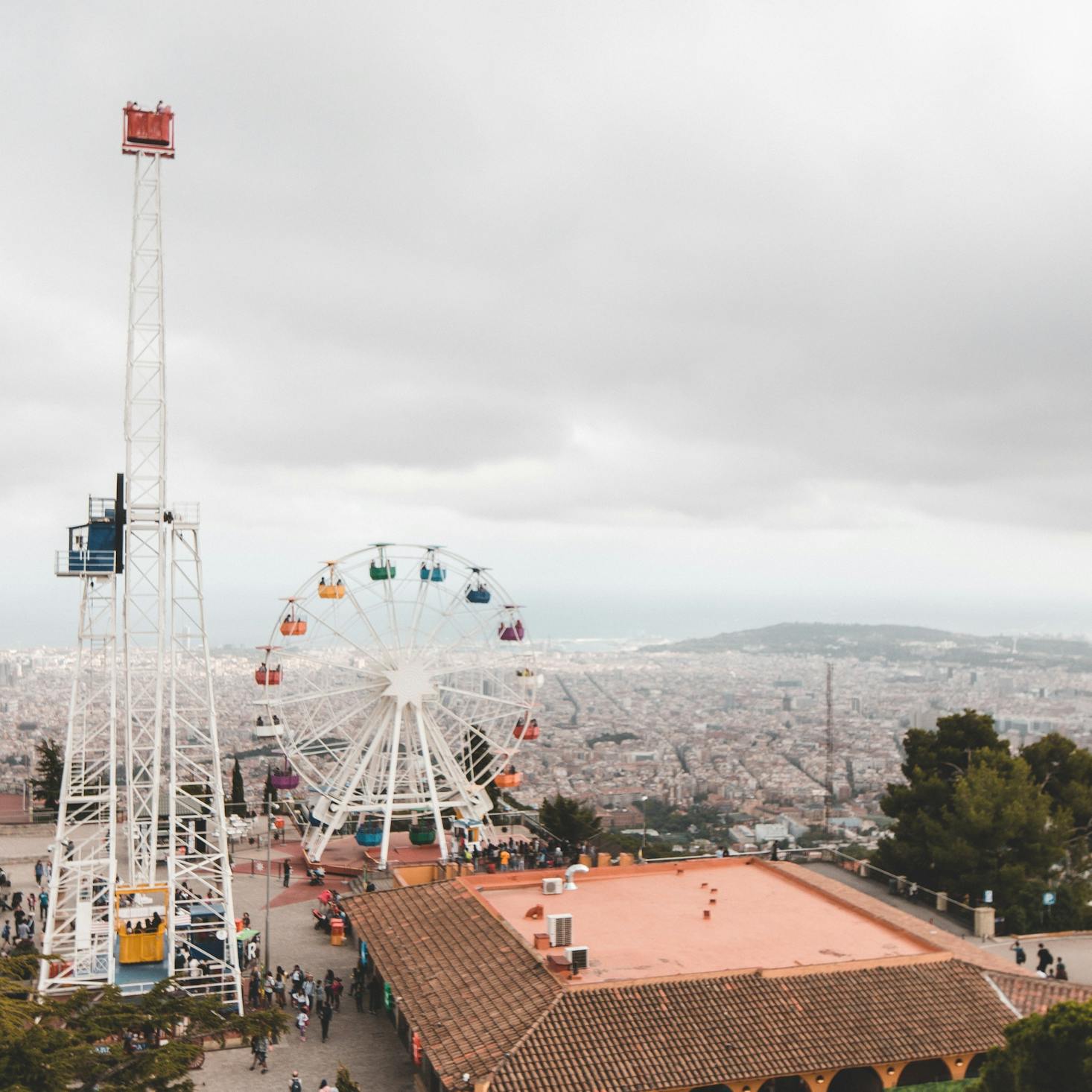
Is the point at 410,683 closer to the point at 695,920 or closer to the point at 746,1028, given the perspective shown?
the point at 695,920

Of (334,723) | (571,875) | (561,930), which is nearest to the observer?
(561,930)

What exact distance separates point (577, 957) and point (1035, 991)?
895 cm

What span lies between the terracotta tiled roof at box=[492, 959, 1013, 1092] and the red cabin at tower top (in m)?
23.3

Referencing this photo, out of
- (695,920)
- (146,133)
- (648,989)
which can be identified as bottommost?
(695,920)

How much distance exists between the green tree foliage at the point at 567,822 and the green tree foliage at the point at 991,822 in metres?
12.3

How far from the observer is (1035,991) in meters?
23.3

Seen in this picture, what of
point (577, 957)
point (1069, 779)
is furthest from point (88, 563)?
point (1069, 779)

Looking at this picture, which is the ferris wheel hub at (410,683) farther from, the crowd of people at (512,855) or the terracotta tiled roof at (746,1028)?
the terracotta tiled roof at (746,1028)

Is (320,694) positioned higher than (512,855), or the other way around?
(320,694)

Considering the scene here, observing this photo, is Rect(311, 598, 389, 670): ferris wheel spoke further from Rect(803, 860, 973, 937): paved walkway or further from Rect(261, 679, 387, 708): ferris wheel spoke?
Rect(803, 860, 973, 937): paved walkway

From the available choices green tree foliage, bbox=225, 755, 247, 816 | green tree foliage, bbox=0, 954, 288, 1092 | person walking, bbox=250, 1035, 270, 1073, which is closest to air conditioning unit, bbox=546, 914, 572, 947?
green tree foliage, bbox=0, 954, 288, 1092

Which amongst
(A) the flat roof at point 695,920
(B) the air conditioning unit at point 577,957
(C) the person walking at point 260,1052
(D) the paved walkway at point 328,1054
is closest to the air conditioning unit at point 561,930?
(A) the flat roof at point 695,920

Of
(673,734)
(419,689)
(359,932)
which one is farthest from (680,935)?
(673,734)

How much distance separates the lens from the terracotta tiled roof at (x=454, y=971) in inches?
830
